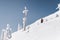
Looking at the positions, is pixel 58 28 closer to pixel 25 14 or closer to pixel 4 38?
pixel 25 14

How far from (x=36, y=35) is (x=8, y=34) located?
1050 inches

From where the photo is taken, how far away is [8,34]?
49719 mm

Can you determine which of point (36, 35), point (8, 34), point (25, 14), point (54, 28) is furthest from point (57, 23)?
point (8, 34)

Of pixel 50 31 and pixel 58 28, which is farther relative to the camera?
pixel 50 31

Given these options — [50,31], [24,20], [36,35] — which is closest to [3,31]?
[24,20]

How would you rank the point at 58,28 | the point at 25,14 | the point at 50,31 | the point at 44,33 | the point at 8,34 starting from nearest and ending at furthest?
the point at 58,28 → the point at 50,31 → the point at 44,33 → the point at 25,14 → the point at 8,34

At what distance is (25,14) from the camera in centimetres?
3216

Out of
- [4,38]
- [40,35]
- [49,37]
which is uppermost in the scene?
[4,38]

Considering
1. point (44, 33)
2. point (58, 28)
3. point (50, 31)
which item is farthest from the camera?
point (44, 33)

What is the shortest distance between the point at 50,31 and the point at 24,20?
13.5 meters

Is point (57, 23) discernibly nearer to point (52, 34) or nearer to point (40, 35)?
point (52, 34)

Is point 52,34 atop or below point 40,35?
below

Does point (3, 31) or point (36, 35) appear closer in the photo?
point (36, 35)

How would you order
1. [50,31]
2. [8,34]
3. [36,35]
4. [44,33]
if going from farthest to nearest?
[8,34] → [36,35] → [44,33] → [50,31]
